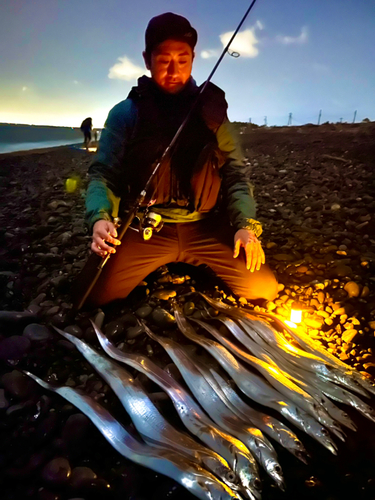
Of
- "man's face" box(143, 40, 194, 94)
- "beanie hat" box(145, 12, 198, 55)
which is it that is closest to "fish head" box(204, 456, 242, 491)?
"man's face" box(143, 40, 194, 94)

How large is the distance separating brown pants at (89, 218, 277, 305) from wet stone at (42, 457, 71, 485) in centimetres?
140

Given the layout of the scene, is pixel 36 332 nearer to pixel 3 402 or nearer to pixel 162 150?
pixel 3 402

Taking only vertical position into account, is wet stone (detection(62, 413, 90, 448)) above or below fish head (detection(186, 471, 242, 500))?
below

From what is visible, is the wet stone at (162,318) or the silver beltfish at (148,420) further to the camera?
the wet stone at (162,318)

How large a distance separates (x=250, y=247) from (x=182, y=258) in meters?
0.67

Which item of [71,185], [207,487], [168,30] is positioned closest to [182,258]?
[168,30]

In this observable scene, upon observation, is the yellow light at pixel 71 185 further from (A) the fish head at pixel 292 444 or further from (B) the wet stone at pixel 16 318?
(A) the fish head at pixel 292 444

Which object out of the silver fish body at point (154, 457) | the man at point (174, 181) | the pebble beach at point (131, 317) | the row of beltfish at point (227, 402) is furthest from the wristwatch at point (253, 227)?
the silver fish body at point (154, 457)

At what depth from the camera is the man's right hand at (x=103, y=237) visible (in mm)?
2613

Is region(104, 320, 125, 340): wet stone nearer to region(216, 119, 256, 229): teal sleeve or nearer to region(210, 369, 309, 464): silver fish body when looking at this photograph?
region(210, 369, 309, 464): silver fish body

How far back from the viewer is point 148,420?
192cm

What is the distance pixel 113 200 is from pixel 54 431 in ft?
5.87

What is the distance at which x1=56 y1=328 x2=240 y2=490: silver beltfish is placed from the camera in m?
1.63

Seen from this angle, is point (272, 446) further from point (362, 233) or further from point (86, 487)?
point (362, 233)
